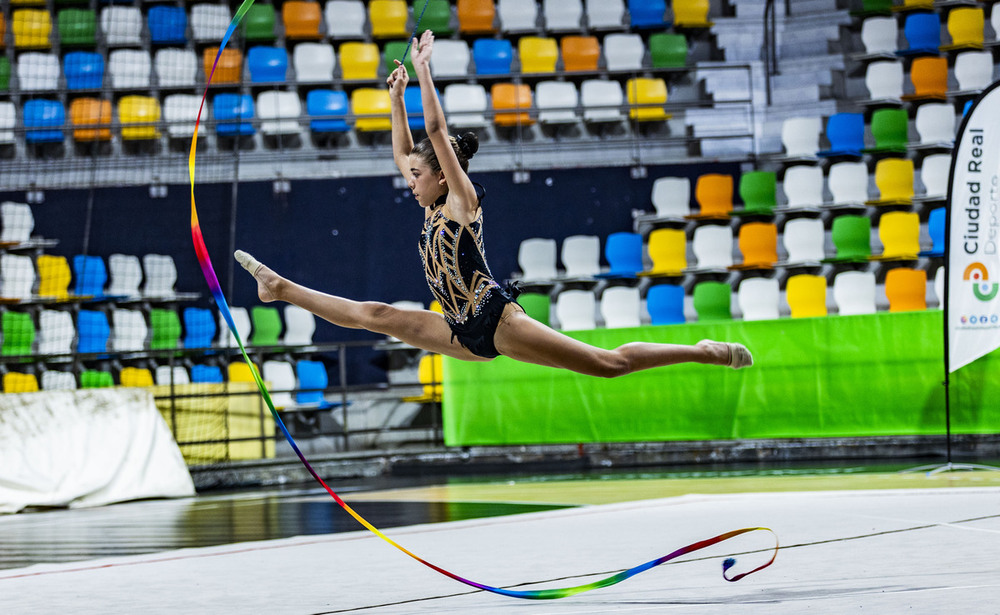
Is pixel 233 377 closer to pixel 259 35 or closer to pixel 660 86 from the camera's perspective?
pixel 259 35

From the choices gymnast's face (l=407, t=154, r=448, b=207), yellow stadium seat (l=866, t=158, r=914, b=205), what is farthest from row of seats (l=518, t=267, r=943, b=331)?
gymnast's face (l=407, t=154, r=448, b=207)

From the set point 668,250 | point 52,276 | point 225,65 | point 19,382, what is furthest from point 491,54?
point 19,382

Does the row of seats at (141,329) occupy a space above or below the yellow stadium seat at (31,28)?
below

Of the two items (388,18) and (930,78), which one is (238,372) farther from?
(930,78)

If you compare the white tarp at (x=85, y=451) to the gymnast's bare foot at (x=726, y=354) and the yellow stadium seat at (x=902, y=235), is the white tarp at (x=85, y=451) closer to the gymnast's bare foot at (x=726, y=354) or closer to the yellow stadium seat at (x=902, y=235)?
the gymnast's bare foot at (x=726, y=354)

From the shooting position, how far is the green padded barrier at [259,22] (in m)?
11.4

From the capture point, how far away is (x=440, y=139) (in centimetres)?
282

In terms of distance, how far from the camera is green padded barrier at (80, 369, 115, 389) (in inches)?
359

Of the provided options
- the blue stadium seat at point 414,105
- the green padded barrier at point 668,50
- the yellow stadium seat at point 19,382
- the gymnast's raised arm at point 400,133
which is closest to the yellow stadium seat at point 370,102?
the blue stadium seat at point 414,105

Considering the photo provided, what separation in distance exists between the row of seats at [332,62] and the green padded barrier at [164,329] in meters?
2.75

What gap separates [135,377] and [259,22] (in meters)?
4.45

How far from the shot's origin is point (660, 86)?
11258 millimetres

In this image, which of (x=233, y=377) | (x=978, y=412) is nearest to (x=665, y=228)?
(x=978, y=412)

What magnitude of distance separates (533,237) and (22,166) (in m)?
5.59
